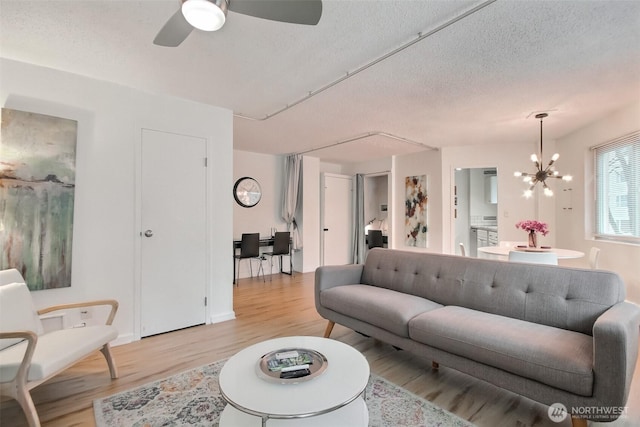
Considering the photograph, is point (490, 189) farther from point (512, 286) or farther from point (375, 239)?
point (512, 286)

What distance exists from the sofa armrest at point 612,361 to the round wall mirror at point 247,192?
505 cm

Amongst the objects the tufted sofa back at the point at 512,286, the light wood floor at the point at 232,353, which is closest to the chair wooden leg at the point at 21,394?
the light wood floor at the point at 232,353

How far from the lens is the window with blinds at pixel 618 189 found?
11.1 ft

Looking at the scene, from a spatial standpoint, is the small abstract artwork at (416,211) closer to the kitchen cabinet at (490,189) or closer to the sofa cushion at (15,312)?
the kitchen cabinet at (490,189)

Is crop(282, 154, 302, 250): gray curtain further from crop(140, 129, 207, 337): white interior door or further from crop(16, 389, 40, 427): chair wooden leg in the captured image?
crop(16, 389, 40, 427): chair wooden leg

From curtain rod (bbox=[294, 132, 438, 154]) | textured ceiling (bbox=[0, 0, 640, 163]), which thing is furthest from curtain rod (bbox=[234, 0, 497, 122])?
curtain rod (bbox=[294, 132, 438, 154])

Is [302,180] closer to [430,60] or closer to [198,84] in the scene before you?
[198,84]

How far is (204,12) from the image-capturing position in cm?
146

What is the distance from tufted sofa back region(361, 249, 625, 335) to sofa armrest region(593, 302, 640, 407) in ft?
1.50

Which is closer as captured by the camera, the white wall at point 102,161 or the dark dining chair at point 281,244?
the white wall at point 102,161

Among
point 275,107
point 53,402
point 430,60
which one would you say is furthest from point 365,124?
point 53,402

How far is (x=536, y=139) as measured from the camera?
4.89 m

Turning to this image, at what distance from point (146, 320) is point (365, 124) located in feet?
11.3

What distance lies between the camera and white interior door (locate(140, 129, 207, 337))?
114 inches
